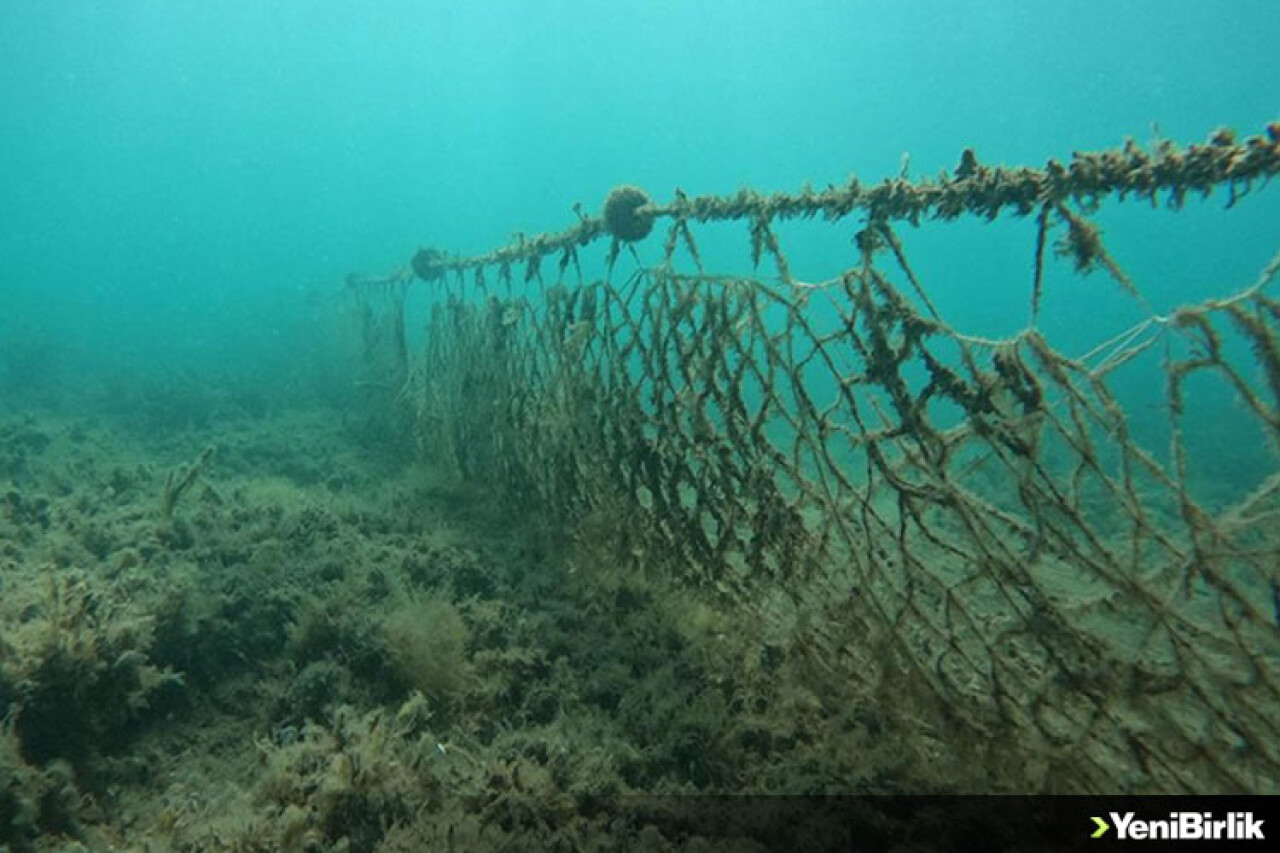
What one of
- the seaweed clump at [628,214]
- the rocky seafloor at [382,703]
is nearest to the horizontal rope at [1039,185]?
the seaweed clump at [628,214]

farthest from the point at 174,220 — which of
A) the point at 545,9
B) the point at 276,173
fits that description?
the point at 545,9

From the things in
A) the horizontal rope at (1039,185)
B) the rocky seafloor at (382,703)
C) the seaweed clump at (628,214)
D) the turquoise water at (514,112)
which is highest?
the turquoise water at (514,112)

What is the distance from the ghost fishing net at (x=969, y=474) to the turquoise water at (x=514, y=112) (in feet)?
174

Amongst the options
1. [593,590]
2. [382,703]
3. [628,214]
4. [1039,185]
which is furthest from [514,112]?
[1039,185]

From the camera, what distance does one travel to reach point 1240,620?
2.25 metres

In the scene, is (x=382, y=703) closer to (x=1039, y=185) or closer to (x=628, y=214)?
(x=628, y=214)

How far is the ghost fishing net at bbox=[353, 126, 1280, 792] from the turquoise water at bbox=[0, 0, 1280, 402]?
53118 mm

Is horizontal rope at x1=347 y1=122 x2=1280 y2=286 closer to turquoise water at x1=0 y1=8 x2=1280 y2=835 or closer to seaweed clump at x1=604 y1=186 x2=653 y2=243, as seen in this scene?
turquoise water at x1=0 y1=8 x2=1280 y2=835

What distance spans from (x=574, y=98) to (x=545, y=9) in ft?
77.2

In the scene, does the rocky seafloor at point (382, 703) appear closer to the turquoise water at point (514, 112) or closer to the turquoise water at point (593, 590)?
the turquoise water at point (593, 590)

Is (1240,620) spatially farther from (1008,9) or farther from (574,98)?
(574,98)

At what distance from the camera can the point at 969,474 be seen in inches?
123

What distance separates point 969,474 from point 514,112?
201m

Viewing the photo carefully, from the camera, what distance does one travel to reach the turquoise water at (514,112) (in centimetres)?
9088
